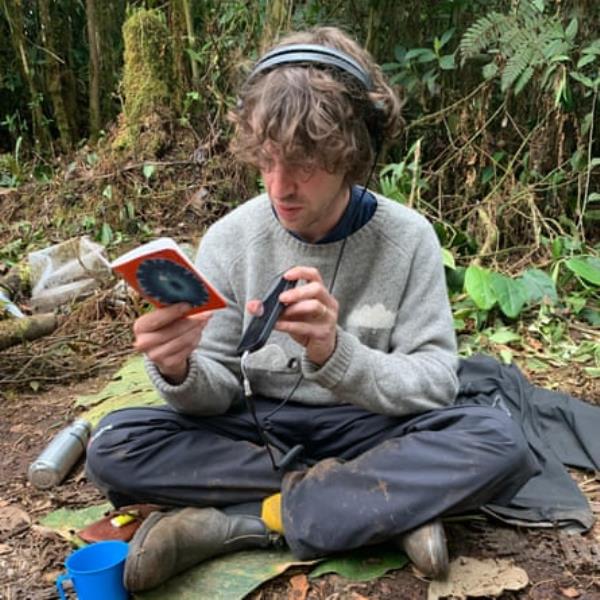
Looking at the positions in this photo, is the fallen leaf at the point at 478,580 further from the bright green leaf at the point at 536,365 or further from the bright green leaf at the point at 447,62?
the bright green leaf at the point at 447,62

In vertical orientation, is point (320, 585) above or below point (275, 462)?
below

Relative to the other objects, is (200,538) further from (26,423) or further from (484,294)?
(484,294)

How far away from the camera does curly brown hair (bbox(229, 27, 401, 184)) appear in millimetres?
1524

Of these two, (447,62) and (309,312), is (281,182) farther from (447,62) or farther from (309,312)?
(447,62)

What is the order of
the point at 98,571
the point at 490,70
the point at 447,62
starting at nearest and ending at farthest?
the point at 98,571 < the point at 490,70 < the point at 447,62

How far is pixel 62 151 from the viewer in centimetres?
655

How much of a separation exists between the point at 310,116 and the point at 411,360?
1.92ft

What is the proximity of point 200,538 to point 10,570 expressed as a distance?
50 centimetres

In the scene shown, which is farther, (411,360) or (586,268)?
(586,268)

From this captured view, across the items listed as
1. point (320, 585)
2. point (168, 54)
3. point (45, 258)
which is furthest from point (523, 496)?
point (168, 54)

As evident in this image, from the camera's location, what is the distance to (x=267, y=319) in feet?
4.73

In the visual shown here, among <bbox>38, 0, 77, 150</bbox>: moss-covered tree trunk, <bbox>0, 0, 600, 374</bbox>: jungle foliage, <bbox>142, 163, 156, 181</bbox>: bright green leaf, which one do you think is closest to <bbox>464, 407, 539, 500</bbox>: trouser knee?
<bbox>0, 0, 600, 374</bbox>: jungle foliage

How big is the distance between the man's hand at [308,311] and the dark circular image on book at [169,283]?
4.3 inches

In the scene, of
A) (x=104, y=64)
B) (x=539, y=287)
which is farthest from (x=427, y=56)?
(x=104, y=64)
